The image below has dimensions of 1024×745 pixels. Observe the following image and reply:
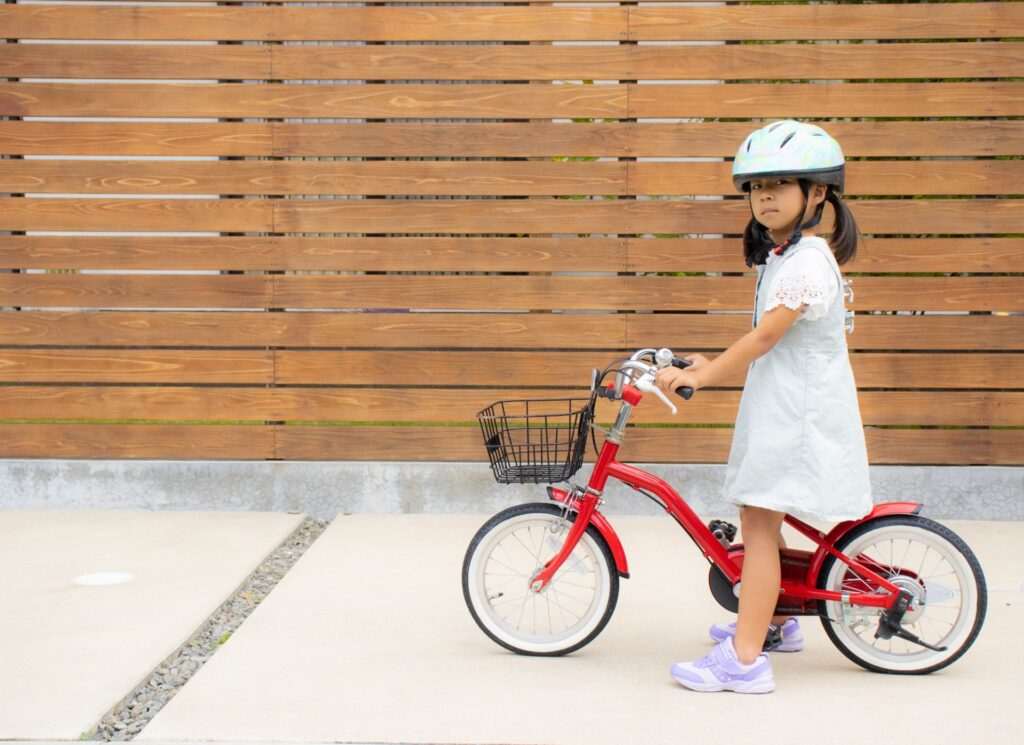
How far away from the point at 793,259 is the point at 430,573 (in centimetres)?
206

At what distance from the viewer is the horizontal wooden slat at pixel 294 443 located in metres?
5.36

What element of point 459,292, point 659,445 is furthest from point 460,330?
point 659,445

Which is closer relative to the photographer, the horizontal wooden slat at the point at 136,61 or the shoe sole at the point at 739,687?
the shoe sole at the point at 739,687

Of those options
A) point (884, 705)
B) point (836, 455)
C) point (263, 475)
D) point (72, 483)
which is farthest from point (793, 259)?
point (72, 483)

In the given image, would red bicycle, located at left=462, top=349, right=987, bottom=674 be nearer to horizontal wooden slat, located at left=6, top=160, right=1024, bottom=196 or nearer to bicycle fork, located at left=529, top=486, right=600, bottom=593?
bicycle fork, located at left=529, top=486, right=600, bottom=593

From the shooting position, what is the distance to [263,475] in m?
5.41

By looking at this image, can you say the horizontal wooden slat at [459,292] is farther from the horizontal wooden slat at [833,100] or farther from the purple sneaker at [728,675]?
the purple sneaker at [728,675]

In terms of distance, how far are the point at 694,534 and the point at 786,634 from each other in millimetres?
508

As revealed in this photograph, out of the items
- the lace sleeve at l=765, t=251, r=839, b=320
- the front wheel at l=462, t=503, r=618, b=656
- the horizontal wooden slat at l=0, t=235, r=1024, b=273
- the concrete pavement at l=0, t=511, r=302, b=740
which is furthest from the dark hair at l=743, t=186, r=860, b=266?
the concrete pavement at l=0, t=511, r=302, b=740

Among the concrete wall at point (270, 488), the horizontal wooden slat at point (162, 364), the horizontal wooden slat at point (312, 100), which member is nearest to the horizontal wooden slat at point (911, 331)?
the concrete wall at point (270, 488)

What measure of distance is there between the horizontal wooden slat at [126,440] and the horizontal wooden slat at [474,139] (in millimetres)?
1322

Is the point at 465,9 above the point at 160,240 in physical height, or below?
above

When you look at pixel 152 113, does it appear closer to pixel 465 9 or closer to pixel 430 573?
pixel 465 9

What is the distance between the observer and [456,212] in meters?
5.30
